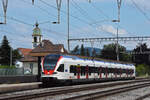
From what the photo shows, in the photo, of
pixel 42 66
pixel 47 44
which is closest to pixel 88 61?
pixel 42 66

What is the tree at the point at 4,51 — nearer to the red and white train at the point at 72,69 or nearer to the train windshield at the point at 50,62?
the red and white train at the point at 72,69

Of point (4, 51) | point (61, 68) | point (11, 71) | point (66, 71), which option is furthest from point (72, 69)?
point (4, 51)

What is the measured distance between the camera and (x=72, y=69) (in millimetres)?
26859

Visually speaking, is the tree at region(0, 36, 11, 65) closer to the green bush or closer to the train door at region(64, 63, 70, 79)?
the green bush

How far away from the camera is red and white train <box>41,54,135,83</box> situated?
2497cm

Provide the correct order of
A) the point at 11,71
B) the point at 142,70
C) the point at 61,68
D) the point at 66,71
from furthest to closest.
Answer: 1. the point at 142,70
2. the point at 11,71
3. the point at 66,71
4. the point at 61,68

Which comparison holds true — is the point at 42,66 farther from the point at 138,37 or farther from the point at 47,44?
the point at 47,44

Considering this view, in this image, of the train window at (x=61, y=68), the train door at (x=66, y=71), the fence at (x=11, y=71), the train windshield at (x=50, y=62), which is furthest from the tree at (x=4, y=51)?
the train window at (x=61, y=68)

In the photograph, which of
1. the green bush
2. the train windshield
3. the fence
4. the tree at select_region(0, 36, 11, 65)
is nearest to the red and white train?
the train windshield

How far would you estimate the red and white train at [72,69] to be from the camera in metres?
25.0

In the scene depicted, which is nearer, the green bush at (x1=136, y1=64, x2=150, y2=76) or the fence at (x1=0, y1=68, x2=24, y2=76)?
the fence at (x1=0, y1=68, x2=24, y2=76)

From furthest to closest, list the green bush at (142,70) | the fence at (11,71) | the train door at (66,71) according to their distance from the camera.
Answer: the green bush at (142,70) → the fence at (11,71) → the train door at (66,71)

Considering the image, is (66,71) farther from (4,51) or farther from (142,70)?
(4,51)

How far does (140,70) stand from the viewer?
73.4m
